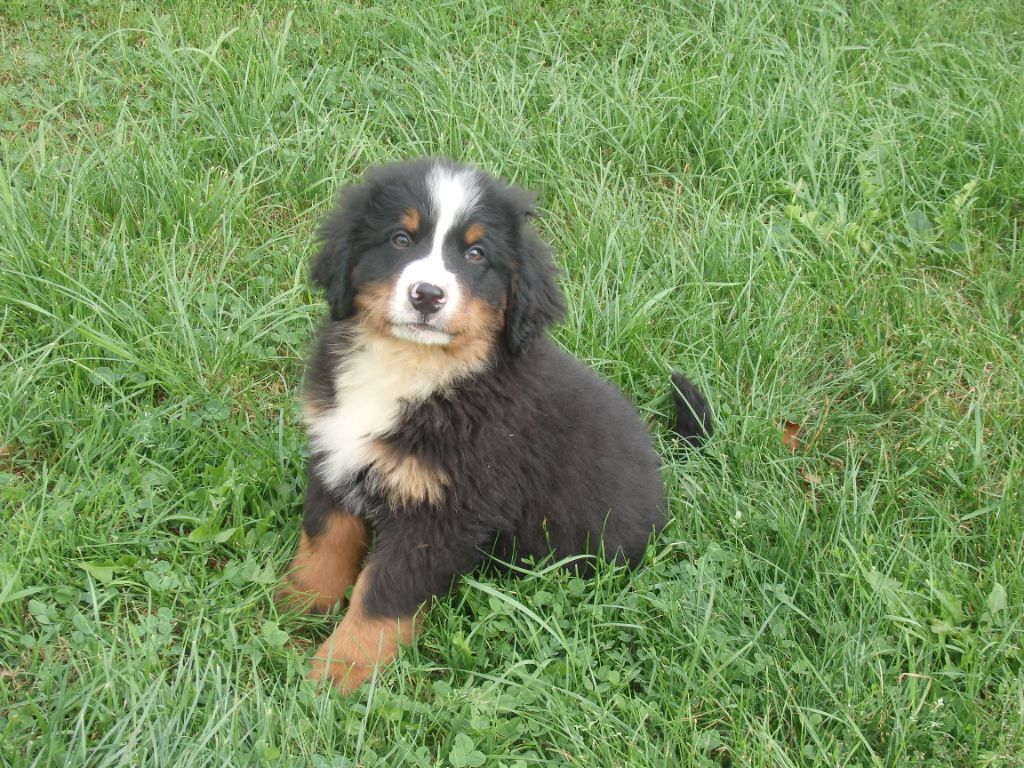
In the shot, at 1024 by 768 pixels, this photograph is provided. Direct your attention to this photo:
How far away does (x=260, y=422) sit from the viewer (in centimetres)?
329

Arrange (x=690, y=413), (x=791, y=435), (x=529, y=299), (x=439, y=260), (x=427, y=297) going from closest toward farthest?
(x=427, y=297) → (x=439, y=260) → (x=529, y=299) → (x=690, y=413) → (x=791, y=435)

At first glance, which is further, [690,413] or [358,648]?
[690,413]

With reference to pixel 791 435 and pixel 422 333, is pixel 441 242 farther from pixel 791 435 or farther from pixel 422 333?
pixel 791 435

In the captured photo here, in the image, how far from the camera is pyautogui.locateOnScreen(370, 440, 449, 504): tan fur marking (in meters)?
2.58

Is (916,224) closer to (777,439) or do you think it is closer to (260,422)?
(777,439)

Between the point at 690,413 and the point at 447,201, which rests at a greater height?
the point at 447,201

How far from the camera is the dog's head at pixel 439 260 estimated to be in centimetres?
251

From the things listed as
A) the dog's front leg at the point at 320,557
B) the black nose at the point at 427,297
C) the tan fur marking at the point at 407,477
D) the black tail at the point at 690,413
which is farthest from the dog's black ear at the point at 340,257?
the black tail at the point at 690,413

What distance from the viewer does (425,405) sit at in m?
2.63

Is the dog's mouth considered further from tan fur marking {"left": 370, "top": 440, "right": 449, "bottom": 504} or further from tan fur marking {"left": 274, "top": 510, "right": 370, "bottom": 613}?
tan fur marking {"left": 274, "top": 510, "right": 370, "bottom": 613}

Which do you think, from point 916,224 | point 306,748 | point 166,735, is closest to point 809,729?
point 306,748

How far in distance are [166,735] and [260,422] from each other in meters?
1.25

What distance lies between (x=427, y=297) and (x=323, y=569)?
890 mm

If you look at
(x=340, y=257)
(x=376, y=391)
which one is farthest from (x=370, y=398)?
(x=340, y=257)
